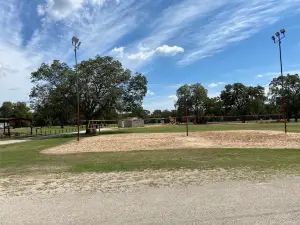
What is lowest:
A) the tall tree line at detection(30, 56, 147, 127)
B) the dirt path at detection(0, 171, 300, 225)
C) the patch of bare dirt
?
the patch of bare dirt

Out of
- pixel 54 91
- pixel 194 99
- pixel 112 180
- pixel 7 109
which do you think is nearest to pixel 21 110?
pixel 7 109

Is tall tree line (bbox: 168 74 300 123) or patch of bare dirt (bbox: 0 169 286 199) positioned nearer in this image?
patch of bare dirt (bbox: 0 169 286 199)

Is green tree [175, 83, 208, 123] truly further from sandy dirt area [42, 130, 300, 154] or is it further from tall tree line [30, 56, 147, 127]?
sandy dirt area [42, 130, 300, 154]

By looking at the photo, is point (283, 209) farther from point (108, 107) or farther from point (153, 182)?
point (108, 107)

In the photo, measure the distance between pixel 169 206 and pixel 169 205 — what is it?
6cm

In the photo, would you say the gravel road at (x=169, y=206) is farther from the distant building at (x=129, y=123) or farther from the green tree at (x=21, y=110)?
the green tree at (x=21, y=110)

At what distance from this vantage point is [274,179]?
25.0 feet

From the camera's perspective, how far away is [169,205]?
18.5ft

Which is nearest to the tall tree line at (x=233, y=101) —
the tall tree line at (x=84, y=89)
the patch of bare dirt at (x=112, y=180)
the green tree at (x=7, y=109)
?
the tall tree line at (x=84, y=89)

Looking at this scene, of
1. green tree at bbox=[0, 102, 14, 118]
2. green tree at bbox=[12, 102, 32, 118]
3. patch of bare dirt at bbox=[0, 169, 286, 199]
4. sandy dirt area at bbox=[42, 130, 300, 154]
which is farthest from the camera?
green tree at bbox=[0, 102, 14, 118]

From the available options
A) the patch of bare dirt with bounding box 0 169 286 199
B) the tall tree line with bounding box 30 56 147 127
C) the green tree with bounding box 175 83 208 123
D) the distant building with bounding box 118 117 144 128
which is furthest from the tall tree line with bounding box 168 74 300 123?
the patch of bare dirt with bounding box 0 169 286 199

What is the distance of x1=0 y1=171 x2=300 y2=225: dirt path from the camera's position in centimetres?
489

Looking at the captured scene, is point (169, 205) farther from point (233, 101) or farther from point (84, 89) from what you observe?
point (233, 101)

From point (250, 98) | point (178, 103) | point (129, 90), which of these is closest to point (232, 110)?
point (250, 98)
